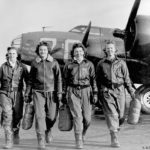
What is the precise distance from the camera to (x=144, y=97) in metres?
11.2

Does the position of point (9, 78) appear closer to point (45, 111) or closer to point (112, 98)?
point (45, 111)

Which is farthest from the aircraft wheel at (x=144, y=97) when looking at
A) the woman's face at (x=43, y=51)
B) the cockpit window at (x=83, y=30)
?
the woman's face at (x=43, y=51)

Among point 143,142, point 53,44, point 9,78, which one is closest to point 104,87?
point 143,142

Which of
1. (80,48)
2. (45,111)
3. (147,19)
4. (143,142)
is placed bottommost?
(143,142)

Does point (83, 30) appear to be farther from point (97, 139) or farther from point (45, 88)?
point (45, 88)

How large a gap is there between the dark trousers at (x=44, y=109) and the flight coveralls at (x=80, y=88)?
298mm

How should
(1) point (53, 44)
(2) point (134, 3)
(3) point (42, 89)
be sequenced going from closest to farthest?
1. (3) point (42, 89)
2. (2) point (134, 3)
3. (1) point (53, 44)

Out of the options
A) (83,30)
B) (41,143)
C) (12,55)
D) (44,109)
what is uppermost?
(83,30)

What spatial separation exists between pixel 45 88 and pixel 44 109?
1.23 ft

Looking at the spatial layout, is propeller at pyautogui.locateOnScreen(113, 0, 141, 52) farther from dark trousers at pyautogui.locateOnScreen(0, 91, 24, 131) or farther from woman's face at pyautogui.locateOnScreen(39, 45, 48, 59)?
dark trousers at pyautogui.locateOnScreen(0, 91, 24, 131)

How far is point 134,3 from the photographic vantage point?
37.2 feet

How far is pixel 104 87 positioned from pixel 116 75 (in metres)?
0.32

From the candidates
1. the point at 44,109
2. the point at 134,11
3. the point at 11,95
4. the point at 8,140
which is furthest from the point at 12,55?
the point at 134,11

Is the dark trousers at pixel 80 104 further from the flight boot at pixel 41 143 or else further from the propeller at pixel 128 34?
the propeller at pixel 128 34
